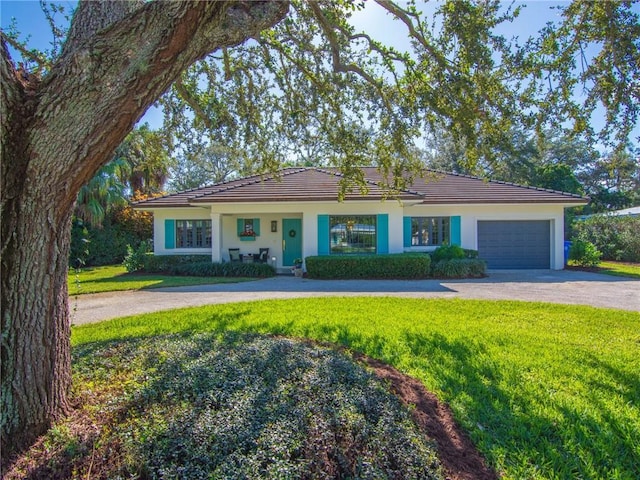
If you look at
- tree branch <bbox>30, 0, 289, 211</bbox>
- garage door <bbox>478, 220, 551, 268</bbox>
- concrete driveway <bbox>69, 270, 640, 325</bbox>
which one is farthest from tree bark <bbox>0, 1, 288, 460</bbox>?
garage door <bbox>478, 220, 551, 268</bbox>

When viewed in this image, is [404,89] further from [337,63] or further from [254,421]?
[254,421]

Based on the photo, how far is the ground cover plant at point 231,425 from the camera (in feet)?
7.66

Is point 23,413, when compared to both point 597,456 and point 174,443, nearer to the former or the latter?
point 174,443

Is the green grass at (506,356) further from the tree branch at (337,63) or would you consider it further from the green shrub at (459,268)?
the green shrub at (459,268)

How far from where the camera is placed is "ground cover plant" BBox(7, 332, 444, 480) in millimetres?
2334

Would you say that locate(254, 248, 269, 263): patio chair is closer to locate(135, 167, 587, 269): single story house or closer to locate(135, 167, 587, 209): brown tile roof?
locate(135, 167, 587, 269): single story house

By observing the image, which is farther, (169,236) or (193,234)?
(193,234)

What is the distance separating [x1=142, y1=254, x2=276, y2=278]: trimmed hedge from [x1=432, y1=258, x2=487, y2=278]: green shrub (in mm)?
6760

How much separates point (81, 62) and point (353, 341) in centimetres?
461

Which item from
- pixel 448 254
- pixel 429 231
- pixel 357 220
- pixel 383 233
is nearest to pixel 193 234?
pixel 357 220

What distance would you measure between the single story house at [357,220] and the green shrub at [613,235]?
4.73m

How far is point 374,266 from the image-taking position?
13320 mm

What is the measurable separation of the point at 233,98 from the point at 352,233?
8.44 metres

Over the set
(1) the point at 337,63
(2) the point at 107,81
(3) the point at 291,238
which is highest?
(1) the point at 337,63
